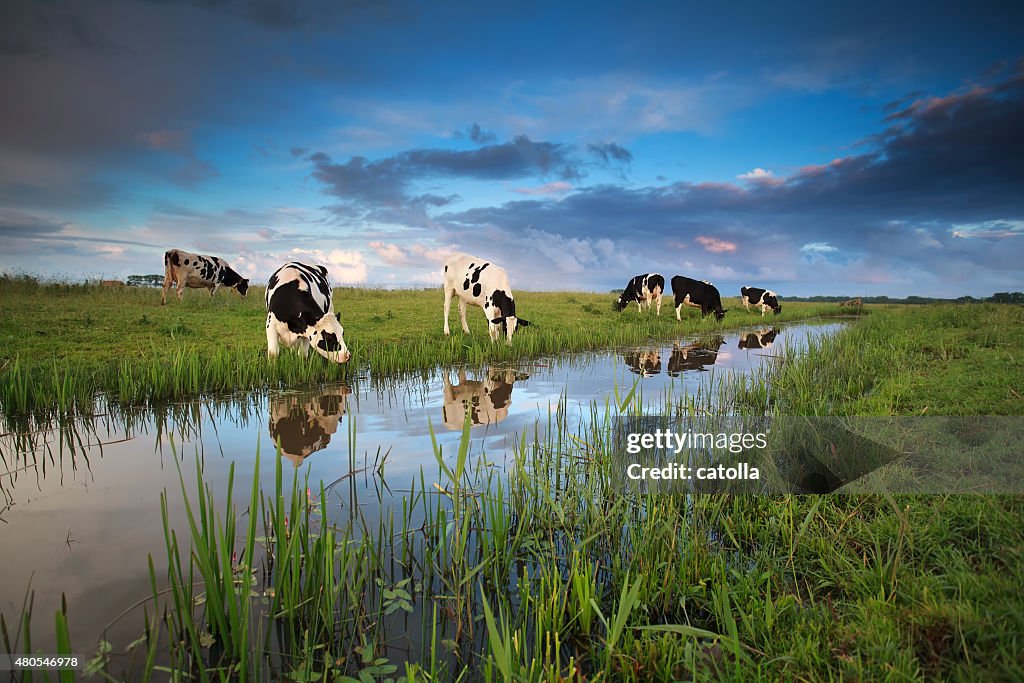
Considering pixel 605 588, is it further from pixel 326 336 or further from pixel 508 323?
pixel 508 323

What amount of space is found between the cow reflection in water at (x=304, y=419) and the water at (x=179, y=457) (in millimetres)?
22

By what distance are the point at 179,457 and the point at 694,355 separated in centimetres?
1080

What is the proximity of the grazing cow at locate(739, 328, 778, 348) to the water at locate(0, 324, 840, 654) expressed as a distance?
696cm

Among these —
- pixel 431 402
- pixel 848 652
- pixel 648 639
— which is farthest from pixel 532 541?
pixel 431 402

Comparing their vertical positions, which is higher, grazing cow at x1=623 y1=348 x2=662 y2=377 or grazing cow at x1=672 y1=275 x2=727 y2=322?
grazing cow at x1=672 y1=275 x2=727 y2=322

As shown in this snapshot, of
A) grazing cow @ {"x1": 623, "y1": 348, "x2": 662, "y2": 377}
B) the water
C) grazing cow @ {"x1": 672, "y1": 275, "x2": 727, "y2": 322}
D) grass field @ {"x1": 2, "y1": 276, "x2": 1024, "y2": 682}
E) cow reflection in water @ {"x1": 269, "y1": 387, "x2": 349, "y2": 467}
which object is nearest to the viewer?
grass field @ {"x1": 2, "y1": 276, "x2": 1024, "y2": 682}

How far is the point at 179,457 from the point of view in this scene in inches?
189

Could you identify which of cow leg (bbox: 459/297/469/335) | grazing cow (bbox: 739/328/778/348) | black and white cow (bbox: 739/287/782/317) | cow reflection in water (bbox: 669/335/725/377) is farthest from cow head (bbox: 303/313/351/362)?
black and white cow (bbox: 739/287/782/317)

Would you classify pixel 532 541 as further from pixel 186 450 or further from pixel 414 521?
pixel 186 450

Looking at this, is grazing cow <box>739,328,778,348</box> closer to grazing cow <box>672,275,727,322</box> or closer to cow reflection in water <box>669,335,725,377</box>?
cow reflection in water <box>669,335,725,377</box>

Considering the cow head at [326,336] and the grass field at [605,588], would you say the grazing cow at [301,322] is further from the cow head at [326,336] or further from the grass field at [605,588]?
the grass field at [605,588]

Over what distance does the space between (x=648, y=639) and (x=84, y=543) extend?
132 inches

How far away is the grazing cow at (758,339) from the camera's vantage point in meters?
15.1

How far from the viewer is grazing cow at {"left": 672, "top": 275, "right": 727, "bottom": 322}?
23484 millimetres
